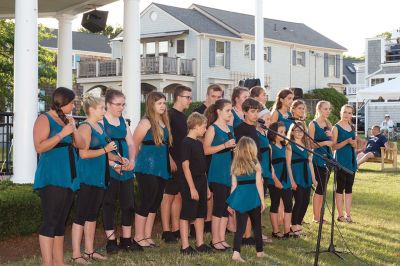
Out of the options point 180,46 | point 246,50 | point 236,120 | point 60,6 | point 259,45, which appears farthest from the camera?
point 246,50

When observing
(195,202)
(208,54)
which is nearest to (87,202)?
(195,202)

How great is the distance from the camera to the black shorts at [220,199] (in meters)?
7.72

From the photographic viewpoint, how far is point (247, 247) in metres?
7.98

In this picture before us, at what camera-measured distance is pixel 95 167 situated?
6.98m

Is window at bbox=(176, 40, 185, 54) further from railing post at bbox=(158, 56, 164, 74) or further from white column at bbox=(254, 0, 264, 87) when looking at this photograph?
white column at bbox=(254, 0, 264, 87)

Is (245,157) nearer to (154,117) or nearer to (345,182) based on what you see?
(154,117)

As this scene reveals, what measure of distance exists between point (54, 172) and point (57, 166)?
0.23 feet

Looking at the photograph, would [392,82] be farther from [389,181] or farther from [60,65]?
[60,65]

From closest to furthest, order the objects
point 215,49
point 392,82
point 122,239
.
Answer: point 122,239
point 392,82
point 215,49

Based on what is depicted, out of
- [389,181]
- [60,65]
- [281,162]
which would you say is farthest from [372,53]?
[281,162]

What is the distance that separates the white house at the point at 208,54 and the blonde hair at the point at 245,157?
101 feet

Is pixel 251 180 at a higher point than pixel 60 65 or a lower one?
lower

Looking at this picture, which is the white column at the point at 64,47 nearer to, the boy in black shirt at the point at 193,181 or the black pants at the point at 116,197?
the black pants at the point at 116,197

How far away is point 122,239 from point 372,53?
4638 centimetres
